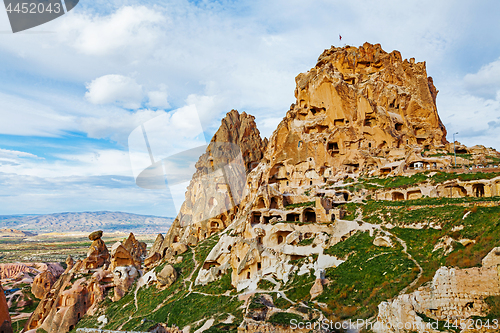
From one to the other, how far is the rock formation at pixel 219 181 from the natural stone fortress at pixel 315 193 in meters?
0.31

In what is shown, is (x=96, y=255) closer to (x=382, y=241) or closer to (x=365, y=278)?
(x=382, y=241)

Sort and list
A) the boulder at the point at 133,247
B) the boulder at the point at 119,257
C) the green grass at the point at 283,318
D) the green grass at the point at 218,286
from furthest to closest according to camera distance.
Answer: the boulder at the point at 133,247
the boulder at the point at 119,257
the green grass at the point at 218,286
the green grass at the point at 283,318

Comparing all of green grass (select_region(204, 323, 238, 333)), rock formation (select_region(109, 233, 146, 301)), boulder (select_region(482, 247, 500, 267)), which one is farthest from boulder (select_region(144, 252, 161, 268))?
boulder (select_region(482, 247, 500, 267))

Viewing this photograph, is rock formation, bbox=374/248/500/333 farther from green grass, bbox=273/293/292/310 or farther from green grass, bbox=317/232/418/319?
green grass, bbox=273/293/292/310

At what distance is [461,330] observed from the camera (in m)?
14.7

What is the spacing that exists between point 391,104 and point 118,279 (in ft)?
208

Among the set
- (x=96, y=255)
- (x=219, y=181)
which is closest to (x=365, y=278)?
(x=96, y=255)

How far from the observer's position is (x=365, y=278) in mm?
25312

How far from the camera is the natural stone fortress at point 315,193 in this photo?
1286 inches

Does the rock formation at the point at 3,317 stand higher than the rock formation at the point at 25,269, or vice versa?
the rock formation at the point at 3,317

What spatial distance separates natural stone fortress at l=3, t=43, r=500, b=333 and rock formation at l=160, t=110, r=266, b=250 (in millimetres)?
310

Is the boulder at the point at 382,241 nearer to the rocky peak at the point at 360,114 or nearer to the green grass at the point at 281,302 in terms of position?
the green grass at the point at 281,302

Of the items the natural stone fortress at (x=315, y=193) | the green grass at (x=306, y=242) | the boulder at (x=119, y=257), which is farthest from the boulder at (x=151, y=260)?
the green grass at (x=306, y=242)

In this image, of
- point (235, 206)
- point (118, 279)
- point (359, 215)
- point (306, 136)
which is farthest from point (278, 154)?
point (118, 279)
